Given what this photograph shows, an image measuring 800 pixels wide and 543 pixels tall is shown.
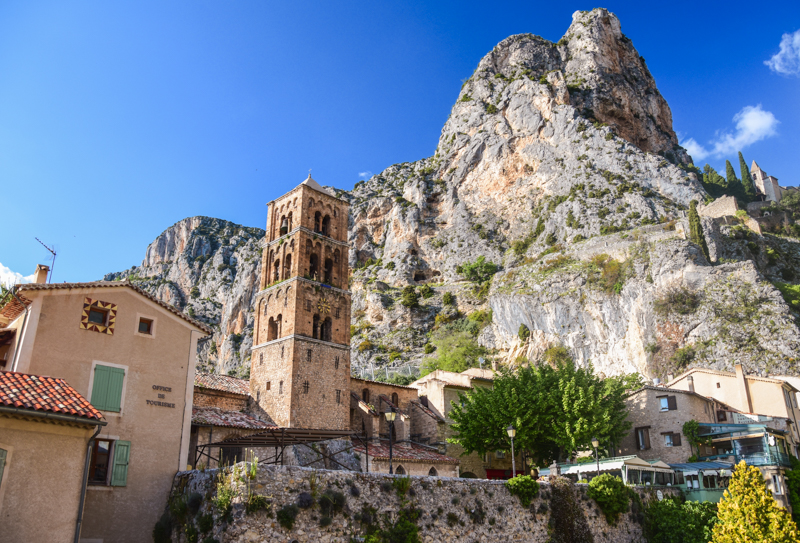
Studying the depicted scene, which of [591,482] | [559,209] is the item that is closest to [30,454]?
[591,482]

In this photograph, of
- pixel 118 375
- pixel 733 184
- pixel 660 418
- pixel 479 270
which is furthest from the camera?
pixel 733 184

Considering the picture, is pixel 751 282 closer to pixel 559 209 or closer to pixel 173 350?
pixel 559 209

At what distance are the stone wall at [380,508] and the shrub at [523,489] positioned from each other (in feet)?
1.06

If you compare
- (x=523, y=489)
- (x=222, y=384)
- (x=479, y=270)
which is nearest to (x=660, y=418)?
(x=523, y=489)

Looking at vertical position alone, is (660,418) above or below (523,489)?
above

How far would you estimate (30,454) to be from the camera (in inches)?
665

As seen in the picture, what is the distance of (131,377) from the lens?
22766 mm

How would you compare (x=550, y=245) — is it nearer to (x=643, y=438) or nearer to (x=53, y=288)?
(x=643, y=438)

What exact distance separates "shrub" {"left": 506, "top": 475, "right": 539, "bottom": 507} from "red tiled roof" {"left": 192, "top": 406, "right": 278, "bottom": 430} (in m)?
13.7

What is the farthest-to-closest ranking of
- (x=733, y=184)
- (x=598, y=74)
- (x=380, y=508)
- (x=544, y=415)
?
(x=733, y=184)
(x=598, y=74)
(x=544, y=415)
(x=380, y=508)

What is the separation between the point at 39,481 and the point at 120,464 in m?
4.47

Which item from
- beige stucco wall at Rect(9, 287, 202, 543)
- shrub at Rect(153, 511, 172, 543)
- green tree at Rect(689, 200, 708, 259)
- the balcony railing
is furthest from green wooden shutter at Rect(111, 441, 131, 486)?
green tree at Rect(689, 200, 708, 259)

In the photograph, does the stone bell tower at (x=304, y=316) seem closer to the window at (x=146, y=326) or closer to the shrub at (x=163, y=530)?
the window at (x=146, y=326)

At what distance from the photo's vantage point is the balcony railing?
37438 millimetres
